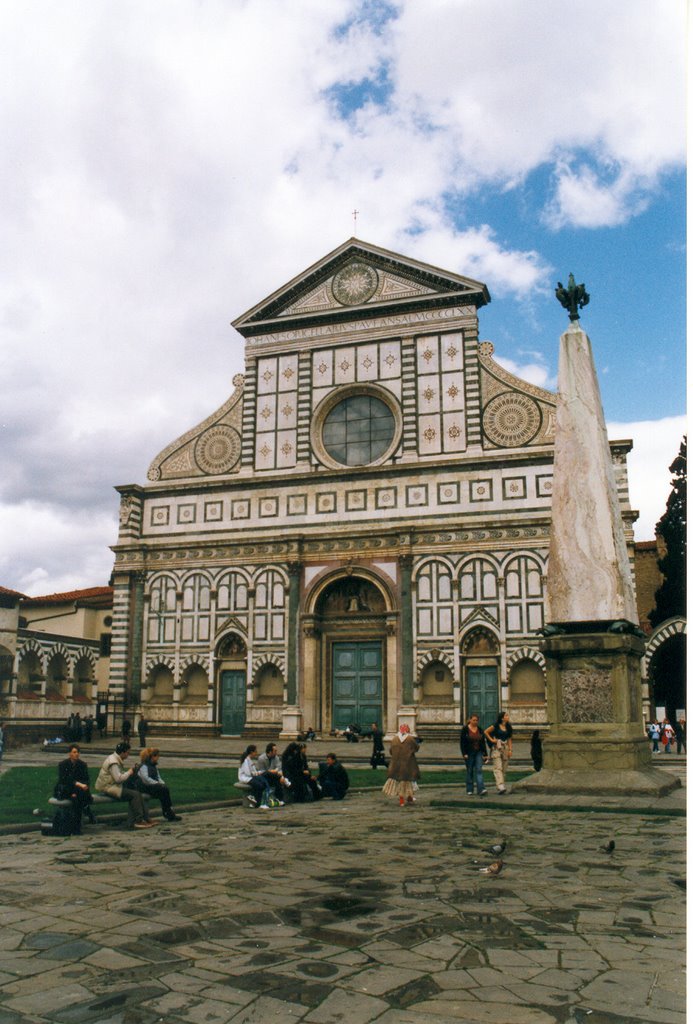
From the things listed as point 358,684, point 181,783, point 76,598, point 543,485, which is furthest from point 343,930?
point 76,598

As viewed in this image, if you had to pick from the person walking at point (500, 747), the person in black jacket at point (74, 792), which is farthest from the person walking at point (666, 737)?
the person in black jacket at point (74, 792)

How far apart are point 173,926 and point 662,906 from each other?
3.61 metres

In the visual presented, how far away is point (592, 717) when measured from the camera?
13992 millimetres

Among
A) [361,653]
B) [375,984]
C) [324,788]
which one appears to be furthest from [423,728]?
[375,984]

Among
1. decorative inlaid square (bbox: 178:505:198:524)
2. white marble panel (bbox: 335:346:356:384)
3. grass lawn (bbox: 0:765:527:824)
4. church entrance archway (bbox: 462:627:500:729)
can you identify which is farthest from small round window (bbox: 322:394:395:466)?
grass lawn (bbox: 0:765:527:824)

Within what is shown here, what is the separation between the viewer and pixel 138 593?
3494 centimetres

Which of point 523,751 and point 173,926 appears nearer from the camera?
point 173,926

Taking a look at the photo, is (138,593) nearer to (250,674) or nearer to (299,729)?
(250,674)

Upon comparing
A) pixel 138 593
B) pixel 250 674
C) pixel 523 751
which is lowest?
pixel 523 751

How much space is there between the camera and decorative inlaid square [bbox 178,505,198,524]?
35.1 metres

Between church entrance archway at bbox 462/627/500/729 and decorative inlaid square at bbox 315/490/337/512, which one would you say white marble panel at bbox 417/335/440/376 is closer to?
decorative inlaid square at bbox 315/490/337/512

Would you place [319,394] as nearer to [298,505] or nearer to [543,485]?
[298,505]

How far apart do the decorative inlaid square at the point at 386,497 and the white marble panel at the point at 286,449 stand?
12.8 ft

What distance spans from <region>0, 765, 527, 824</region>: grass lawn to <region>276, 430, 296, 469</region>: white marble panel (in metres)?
14.1
